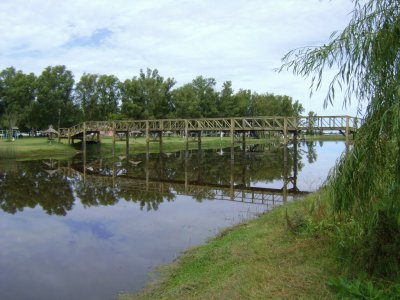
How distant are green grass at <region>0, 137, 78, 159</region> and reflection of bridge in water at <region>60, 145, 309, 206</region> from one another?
44.7 ft

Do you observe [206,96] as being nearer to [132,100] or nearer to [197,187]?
[132,100]

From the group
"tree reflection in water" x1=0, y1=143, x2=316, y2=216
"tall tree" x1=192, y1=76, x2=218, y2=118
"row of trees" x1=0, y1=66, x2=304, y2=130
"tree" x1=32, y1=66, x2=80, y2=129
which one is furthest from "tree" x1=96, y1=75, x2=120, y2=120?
"tree reflection in water" x1=0, y1=143, x2=316, y2=216

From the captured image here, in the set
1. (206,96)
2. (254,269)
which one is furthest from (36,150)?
(254,269)

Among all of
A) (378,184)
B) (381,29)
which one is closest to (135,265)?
(378,184)

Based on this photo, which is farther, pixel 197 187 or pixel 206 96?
pixel 206 96

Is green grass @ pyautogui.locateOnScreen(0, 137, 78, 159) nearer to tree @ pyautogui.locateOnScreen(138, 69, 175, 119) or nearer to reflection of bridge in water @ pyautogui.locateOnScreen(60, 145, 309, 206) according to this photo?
reflection of bridge in water @ pyautogui.locateOnScreen(60, 145, 309, 206)

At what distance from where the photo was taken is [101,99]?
7125cm

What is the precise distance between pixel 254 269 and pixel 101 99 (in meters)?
67.1

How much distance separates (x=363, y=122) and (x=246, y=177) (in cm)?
2225

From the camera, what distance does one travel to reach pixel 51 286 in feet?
30.2

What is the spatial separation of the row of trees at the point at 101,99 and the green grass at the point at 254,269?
2222 inches

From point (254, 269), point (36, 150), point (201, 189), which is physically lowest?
point (201, 189)

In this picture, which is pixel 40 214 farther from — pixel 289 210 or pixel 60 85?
pixel 60 85

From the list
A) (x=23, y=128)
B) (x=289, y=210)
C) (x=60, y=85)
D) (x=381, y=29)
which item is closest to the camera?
(x=381, y=29)
